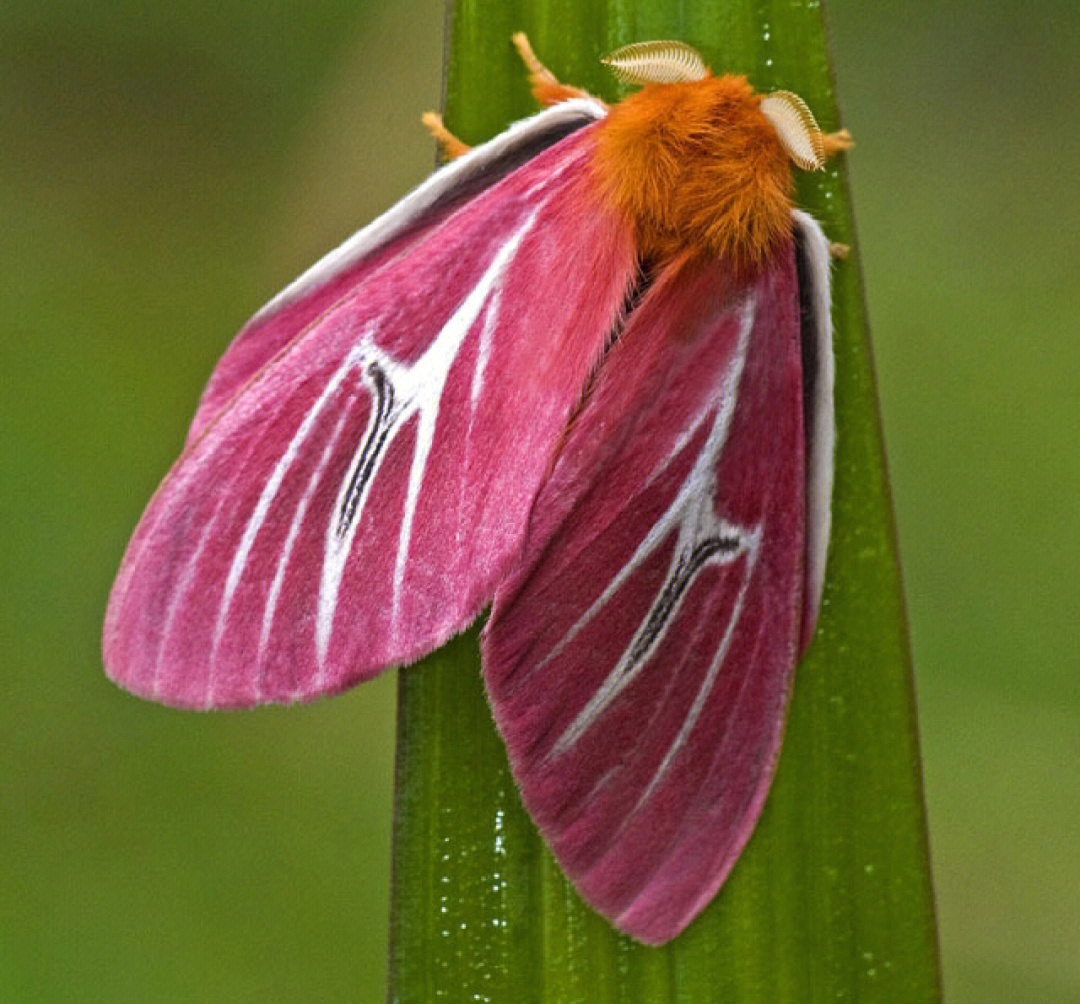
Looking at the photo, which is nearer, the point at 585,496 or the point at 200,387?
the point at 585,496

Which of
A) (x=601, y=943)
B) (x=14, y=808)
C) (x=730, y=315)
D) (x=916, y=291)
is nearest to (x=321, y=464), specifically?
(x=730, y=315)

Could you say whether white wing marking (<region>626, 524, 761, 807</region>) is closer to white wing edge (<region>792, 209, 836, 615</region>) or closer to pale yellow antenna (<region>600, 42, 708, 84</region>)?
white wing edge (<region>792, 209, 836, 615</region>)

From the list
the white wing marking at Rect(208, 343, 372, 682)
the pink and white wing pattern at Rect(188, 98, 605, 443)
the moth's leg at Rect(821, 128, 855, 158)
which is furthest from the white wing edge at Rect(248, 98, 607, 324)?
the moth's leg at Rect(821, 128, 855, 158)

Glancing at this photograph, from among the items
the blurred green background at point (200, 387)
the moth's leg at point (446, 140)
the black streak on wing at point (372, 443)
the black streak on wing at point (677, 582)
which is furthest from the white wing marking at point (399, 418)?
the blurred green background at point (200, 387)

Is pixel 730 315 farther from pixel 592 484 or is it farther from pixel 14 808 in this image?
pixel 14 808

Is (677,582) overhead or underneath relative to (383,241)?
underneath

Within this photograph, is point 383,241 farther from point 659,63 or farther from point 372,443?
point 659,63

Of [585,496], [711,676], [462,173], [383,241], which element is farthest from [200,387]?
[711,676]
